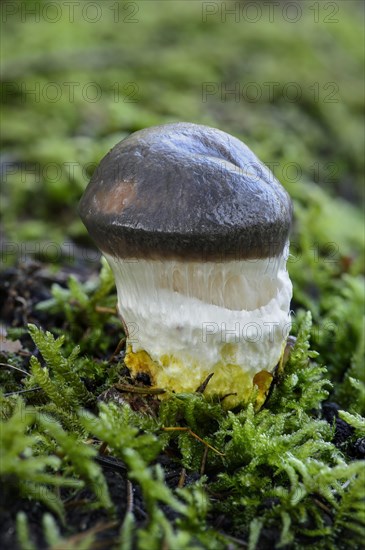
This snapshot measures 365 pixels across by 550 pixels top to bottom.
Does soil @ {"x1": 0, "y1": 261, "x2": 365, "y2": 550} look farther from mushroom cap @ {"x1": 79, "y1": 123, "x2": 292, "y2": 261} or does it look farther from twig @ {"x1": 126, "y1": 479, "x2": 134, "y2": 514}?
mushroom cap @ {"x1": 79, "y1": 123, "x2": 292, "y2": 261}

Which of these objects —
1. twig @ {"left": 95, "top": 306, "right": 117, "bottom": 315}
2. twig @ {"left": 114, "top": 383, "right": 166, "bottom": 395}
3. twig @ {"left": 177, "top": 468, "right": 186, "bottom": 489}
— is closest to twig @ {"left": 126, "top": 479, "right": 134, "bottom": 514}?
twig @ {"left": 177, "top": 468, "right": 186, "bottom": 489}

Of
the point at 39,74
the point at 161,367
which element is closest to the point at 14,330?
the point at 161,367

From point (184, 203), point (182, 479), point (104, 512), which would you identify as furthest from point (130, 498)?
point (184, 203)

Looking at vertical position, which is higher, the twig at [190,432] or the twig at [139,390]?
the twig at [139,390]

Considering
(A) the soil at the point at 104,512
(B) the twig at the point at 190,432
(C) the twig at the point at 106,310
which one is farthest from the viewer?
(C) the twig at the point at 106,310

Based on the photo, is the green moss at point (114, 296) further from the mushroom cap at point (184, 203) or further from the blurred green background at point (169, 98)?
the mushroom cap at point (184, 203)

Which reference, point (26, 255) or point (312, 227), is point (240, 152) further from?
point (312, 227)

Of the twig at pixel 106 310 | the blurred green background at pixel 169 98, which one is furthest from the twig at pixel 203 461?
the blurred green background at pixel 169 98

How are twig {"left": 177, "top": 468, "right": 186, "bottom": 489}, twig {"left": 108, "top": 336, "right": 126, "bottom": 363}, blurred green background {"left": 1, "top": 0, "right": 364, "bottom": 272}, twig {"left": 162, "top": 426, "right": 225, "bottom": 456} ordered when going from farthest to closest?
blurred green background {"left": 1, "top": 0, "right": 364, "bottom": 272} → twig {"left": 108, "top": 336, "right": 126, "bottom": 363} → twig {"left": 162, "top": 426, "right": 225, "bottom": 456} → twig {"left": 177, "top": 468, "right": 186, "bottom": 489}
